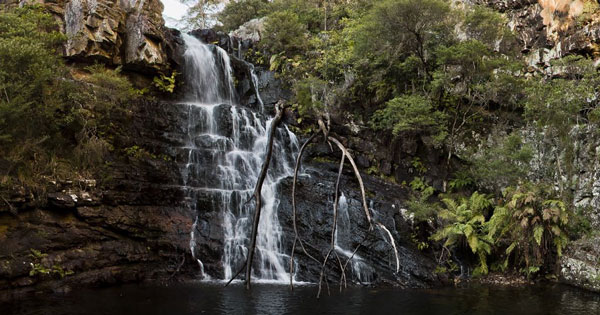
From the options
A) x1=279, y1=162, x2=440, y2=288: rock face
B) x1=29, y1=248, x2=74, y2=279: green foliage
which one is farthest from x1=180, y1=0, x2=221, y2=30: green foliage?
x1=29, y1=248, x2=74, y2=279: green foliage

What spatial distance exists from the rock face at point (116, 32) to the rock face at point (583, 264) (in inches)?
703

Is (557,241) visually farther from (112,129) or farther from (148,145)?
(112,129)

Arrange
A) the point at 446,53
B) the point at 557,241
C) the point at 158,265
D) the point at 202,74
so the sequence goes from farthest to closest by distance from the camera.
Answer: the point at 202,74
the point at 446,53
the point at 557,241
the point at 158,265

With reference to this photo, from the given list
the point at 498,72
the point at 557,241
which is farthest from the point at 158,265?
the point at 498,72

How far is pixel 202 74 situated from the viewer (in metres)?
20.3

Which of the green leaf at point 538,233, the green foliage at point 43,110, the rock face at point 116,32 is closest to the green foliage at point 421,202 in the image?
the green leaf at point 538,233

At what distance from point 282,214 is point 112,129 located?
7003 millimetres

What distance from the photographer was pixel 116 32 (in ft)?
57.4

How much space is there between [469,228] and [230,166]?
29.9 feet

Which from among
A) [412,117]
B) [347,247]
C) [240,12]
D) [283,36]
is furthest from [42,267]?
[240,12]

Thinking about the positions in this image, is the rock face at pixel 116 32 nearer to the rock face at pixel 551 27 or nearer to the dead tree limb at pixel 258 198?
the dead tree limb at pixel 258 198

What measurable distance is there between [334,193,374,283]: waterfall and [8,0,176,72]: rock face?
1063cm

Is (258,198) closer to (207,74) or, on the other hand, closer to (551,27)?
(207,74)

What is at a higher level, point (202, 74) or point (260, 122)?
point (202, 74)
